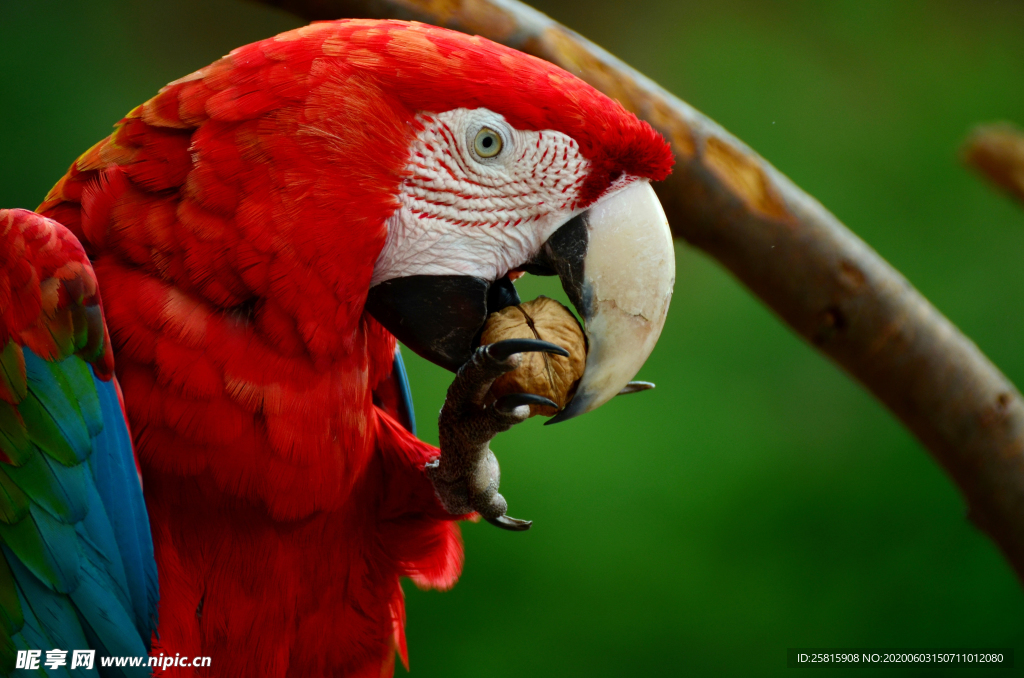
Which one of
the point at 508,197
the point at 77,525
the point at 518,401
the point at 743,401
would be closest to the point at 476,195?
the point at 508,197

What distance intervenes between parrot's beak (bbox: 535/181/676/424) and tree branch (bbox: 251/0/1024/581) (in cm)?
49

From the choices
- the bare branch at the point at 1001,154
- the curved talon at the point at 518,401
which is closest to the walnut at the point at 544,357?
the curved talon at the point at 518,401

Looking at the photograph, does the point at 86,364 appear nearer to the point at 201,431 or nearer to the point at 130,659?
the point at 201,431

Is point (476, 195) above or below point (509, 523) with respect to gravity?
above

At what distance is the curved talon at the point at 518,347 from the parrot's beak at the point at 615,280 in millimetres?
79

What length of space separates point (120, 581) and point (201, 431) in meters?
0.20

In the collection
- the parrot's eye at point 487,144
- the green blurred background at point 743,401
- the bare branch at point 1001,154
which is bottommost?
the green blurred background at point 743,401

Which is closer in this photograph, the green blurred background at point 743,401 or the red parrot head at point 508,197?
the red parrot head at point 508,197

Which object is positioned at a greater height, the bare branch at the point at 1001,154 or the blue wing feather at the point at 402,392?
the bare branch at the point at 1001,154

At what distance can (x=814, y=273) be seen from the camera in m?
1.51

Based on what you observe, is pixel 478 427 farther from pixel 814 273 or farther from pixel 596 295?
pixel 814 273

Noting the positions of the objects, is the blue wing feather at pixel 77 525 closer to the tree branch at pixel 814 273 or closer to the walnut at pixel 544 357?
the walnut at pixel 544 357

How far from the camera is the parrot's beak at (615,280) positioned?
37.6 inches

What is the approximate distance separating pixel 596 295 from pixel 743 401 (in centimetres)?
200
